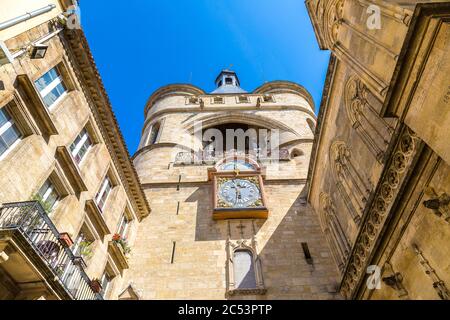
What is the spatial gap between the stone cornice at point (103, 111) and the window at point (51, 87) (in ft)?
2.70

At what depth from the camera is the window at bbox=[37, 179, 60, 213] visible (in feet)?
25.8

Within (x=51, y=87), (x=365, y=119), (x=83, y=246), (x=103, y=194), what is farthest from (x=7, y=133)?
(x=365, y=119)

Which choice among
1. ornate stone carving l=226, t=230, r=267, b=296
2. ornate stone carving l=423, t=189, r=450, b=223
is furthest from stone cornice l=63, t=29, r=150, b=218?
ornate stone carving l=423, t=189, r=450, b=223

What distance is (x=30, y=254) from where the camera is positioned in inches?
222

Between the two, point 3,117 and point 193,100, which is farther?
point 193,100

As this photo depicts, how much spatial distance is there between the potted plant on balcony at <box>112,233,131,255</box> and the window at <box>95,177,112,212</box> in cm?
116

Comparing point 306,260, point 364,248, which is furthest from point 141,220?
point 364,248

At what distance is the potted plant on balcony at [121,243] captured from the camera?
11.1 meters

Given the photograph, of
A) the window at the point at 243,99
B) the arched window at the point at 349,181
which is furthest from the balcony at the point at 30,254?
the window at the point at 243,99

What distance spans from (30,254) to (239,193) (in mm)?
10642

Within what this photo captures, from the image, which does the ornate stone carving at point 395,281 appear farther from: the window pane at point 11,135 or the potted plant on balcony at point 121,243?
the window pane at point 11,135

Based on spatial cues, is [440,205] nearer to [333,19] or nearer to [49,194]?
[333,19]
